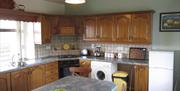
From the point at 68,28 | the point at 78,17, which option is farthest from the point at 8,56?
the point at 78,17

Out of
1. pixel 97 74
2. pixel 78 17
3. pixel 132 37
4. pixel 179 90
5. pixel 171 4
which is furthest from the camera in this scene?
pixel 78 17

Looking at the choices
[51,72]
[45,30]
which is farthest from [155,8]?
[51,72]

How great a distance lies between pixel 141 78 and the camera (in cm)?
422

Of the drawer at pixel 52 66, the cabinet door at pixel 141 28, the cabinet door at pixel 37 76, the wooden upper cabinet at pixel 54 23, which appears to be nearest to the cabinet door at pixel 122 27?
the cabinet door at pixel 141 28

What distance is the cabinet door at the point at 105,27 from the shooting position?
482 centimetres

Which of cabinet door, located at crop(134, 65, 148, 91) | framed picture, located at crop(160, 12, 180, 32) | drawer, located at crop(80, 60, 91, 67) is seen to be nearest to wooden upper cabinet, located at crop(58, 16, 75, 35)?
drawer, located at crop(80, 60, 91, 67)

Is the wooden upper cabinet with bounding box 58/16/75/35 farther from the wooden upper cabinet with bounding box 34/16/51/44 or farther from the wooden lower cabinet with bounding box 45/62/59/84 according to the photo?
the wooden lower cabinet with bounding box 45/62/59/84

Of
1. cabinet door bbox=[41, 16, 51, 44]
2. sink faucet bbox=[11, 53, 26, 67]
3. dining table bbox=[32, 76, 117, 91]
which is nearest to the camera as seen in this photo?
dining table bbox=[32, 76, 117, 91]

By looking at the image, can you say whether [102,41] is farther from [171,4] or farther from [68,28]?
[171,4]

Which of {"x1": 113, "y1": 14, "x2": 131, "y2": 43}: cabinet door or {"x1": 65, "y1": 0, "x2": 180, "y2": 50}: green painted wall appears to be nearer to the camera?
{"x1": 65, "y1": 0, "x2": 180, "y2": 50}: green painted wall

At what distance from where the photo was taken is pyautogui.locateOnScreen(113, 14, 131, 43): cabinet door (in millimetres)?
4566

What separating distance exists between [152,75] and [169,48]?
0.83m

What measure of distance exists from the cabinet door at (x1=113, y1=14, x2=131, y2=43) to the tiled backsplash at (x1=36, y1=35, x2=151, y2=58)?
37 centimetres

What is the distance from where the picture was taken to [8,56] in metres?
4.39
